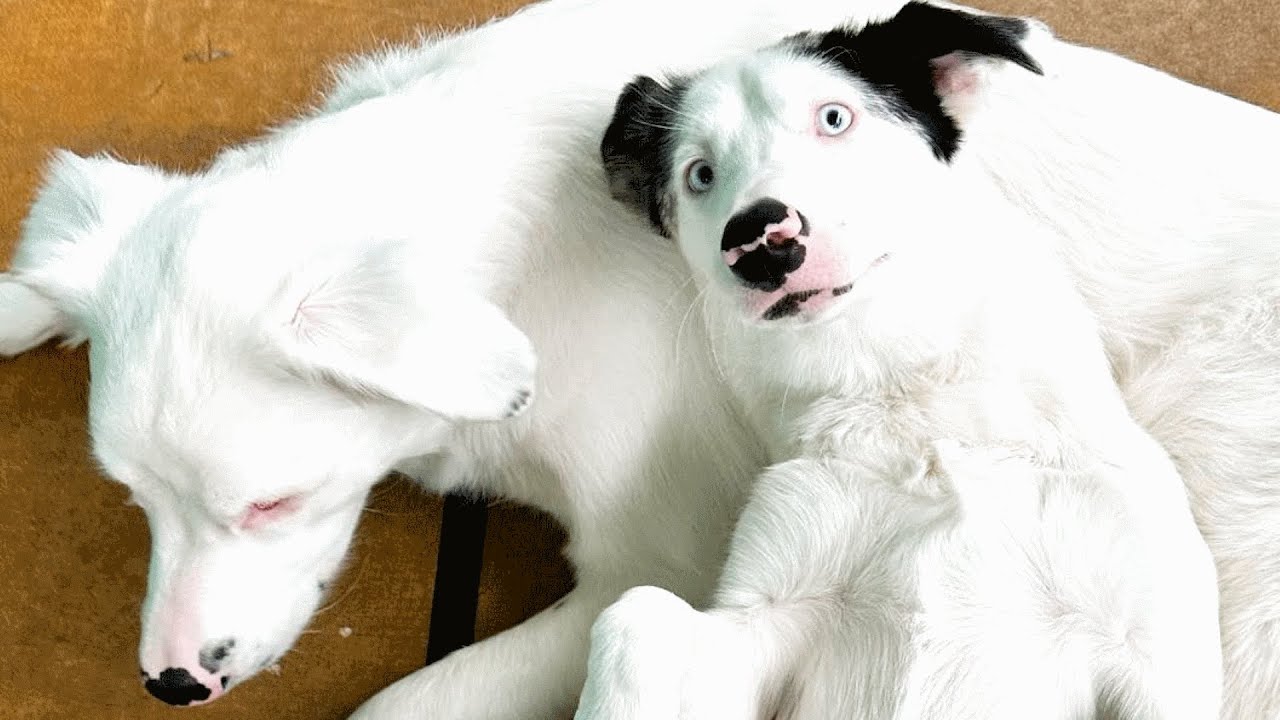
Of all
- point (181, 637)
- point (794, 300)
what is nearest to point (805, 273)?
point (794, 300)

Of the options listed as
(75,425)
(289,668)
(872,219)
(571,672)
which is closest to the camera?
(872,219)

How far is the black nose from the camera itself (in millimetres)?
1672

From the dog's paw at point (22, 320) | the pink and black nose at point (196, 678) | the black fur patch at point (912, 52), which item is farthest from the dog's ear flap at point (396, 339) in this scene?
the dog's paw at point (22, 320)

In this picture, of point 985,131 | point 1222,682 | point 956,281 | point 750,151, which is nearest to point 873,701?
point 1222,682

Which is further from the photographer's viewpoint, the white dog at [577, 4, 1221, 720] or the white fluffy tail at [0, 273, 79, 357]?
the white fluffy tail at [0, 273, 79, 357]

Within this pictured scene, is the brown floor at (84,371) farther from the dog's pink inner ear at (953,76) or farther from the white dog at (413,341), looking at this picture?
the dog's pink inner ear at (953,76)

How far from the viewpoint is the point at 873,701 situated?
1623 millimetres

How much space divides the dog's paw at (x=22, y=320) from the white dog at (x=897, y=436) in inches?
41.0

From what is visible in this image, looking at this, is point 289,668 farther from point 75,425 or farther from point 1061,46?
point 1061,46

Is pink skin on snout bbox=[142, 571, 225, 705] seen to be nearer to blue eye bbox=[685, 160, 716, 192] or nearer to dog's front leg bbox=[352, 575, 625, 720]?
dog's front leg bbox=[352, 575, 625, 720]

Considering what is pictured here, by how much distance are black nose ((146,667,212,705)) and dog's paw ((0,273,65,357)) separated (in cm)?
76

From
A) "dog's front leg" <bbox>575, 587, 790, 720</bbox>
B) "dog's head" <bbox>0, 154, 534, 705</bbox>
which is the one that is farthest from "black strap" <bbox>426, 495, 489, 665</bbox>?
"dog's front leg" <bbox>575, 587, 790, 720</bbox>

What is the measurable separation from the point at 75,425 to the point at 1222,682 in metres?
1.77

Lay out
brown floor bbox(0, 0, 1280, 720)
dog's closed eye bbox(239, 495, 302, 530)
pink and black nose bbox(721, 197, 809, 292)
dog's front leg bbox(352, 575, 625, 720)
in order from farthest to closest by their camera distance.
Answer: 1. brown floor bbox(0, 0, 1280, 720)
2. dog's front leg bbox(352, 575, 625, 720)
3. dog's closed eye bbox(239, 495, 302, 530)
4. pink and black nose bbox(721, 197, 809, 292)
